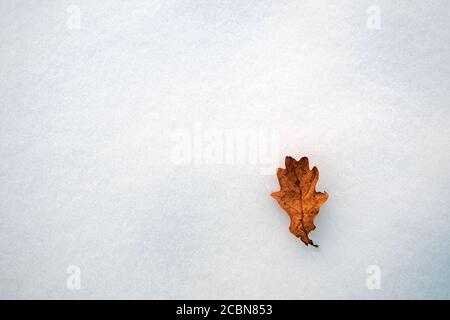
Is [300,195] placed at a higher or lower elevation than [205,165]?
lower

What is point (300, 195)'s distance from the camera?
131 cm

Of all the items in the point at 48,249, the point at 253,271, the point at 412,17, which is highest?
the point at 412,17

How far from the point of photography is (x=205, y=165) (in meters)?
1.40

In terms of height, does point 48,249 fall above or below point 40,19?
below

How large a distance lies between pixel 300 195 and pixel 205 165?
0.40 m

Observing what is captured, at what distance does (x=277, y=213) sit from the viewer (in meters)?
1.39

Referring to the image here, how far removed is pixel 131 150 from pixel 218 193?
406 millimetres

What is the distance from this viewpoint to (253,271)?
1.40m

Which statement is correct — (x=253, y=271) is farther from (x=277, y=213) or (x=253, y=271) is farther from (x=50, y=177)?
(x=50, y=177)

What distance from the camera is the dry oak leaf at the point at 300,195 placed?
4.31 ft

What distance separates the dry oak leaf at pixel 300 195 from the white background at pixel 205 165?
82 millimetres

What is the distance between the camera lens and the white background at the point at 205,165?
139cm

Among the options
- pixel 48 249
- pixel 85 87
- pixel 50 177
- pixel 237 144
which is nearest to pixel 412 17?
pixel 237 144
